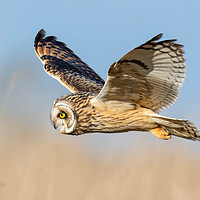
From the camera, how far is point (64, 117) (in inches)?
179

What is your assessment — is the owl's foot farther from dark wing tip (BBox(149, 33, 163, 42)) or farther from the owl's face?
dark wing tip (BBox(149, 33, 163, 42))

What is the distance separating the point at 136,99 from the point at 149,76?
35 cm

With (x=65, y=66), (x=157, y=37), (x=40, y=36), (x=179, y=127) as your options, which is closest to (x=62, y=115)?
(x=179, y=127)

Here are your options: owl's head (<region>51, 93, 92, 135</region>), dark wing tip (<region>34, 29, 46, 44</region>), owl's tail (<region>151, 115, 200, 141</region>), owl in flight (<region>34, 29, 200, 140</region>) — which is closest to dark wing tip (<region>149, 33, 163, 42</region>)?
owl in flight (<region>34, 29, 200, 140</region>)

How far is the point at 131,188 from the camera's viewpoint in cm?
579

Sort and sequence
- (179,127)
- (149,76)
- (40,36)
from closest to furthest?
(149,76) < (179,127) < (40,36)

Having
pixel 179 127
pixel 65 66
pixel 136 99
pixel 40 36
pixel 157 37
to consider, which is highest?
pixel 40 36

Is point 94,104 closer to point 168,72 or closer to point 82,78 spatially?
point 168,72

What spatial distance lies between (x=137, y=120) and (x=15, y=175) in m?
2.17

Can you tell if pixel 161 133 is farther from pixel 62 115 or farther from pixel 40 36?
pixel 40 36

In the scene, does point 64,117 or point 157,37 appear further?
point 64,117

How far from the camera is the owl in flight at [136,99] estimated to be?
3951mm

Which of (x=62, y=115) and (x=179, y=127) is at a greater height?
(x=179, y=127)

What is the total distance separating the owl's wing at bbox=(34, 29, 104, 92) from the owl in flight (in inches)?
35.1
